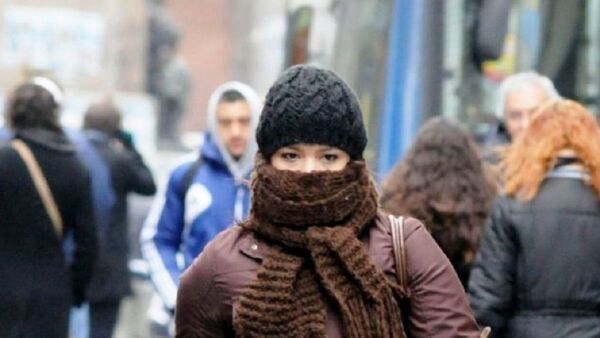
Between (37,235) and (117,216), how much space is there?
2821mm

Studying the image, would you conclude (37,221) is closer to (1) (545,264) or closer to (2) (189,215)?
(2) (189,215)

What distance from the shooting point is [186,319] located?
4.45 m

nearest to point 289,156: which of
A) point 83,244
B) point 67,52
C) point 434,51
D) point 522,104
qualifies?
point 83,244

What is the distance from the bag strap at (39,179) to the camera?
813 centimetres

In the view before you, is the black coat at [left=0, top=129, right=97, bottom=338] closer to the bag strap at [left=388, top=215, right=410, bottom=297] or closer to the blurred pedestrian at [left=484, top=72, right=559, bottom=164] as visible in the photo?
the blurred pedestrian at [left=484, top=72, right=559, bottom=164]

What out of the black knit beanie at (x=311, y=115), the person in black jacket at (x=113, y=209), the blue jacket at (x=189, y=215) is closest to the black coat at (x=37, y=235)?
the blue jacket at (x=189, y=215)

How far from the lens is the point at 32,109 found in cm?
830

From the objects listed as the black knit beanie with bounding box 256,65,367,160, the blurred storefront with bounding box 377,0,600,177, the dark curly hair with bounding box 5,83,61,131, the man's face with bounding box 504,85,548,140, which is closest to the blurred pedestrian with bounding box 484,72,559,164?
the man's face with bounding box 504,85,548,140

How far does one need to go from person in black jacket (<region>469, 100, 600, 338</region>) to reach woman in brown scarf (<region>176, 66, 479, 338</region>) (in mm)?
2639

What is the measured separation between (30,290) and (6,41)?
14.6 m

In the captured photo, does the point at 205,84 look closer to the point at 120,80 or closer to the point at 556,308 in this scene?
the point at 120,80

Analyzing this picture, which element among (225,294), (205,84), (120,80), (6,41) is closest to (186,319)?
(225,294)

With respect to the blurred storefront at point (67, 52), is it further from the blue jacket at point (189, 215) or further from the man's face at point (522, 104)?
the blue jacket at point (189, 215)

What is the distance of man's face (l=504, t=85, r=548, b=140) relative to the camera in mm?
9305
